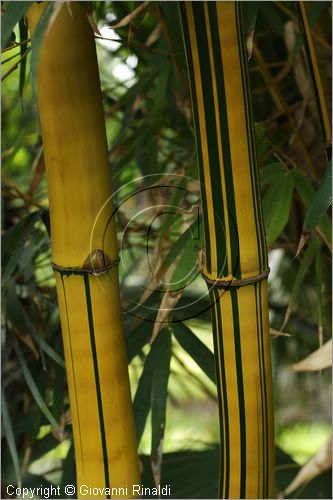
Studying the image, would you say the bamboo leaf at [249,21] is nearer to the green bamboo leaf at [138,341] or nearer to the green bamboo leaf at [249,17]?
the green bamboo leaf at [249,17]

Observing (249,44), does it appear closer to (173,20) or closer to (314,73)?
(314,73)

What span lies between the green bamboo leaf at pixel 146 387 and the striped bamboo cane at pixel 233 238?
15 cm

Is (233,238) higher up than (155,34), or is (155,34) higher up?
(155,34)

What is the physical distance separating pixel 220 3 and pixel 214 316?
19 centimetres

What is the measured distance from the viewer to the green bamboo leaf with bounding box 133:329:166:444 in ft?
2.01

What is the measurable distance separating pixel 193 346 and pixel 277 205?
149 millimetres

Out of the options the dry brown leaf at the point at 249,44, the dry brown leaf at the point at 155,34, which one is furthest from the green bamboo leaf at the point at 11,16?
the dry brown leaf at the point at 155,34

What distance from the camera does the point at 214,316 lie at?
1.44 feet

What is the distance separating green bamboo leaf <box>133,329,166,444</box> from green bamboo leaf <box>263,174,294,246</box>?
0.14 m

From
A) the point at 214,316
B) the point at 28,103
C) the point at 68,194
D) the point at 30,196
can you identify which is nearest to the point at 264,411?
the point at 214,316

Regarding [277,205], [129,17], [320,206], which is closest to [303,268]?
[277,205]

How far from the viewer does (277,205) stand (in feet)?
1.86

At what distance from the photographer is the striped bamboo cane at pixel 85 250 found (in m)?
0.42

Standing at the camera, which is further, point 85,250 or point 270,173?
point 270,173
